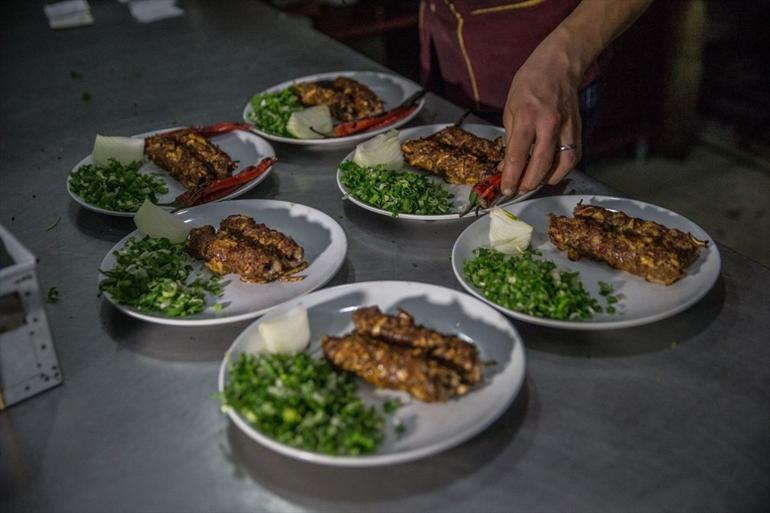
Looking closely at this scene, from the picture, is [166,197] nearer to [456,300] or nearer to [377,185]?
[377,185]

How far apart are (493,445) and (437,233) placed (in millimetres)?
874

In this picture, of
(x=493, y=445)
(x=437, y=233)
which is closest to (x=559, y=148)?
(x=437, y=233)

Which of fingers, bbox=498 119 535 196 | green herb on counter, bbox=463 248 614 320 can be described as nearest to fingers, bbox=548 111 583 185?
fingers, bbox=498 119 535 196

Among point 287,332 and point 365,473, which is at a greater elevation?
point 287,332

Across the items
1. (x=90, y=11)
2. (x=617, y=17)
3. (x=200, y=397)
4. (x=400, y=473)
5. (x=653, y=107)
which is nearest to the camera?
(x=400, y=473)

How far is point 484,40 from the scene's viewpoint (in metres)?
3.17

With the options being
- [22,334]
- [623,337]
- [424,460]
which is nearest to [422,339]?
[424,460]

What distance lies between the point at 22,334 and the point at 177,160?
1.09 m

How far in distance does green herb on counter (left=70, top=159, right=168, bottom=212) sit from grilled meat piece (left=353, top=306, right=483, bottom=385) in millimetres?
1010

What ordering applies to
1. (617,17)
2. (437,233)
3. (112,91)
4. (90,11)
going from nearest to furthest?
(437,233) → (617,17) → (112,91) → (90,11)

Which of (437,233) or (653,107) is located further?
(653,107)

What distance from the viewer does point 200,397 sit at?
179cm

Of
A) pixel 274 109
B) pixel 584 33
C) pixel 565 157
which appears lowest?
pixel 274 109

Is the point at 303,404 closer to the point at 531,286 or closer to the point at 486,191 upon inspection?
the point at 531,286
